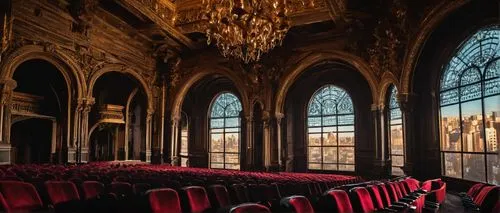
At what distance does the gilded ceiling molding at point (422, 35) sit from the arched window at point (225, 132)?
8998 mm

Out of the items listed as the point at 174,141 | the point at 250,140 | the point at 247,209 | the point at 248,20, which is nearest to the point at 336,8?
the point at 248,20

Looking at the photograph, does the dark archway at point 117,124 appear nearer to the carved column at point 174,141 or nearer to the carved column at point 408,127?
the carved column at point 174,141

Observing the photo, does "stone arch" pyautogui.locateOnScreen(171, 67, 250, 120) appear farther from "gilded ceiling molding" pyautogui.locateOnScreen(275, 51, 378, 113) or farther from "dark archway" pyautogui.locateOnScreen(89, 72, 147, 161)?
"gilded ceiling molding" pyautogui.locateOnScreen(275, 51, 378, 113)

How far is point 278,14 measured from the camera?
8375mm

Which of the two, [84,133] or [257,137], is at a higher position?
[84,133]

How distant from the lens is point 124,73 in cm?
1355

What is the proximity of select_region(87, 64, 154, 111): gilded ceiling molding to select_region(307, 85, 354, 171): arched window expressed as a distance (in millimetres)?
7182

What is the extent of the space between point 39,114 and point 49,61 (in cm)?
265

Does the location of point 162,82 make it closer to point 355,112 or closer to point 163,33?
point 163,33

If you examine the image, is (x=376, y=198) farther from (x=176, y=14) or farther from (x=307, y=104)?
(x=307, y=104)

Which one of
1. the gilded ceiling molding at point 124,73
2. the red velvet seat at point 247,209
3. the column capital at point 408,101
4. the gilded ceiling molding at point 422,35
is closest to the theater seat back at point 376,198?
the red velvet seat at point 247,209

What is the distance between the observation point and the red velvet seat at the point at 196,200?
3.44 m

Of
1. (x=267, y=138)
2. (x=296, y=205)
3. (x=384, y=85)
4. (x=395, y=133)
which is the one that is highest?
(x=384, y=85)

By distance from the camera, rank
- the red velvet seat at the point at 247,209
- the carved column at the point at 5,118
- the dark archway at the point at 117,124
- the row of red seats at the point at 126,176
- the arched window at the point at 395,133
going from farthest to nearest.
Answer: the dark archway at the point at 117,124, the arched window at the point at 395,133, the carved column at the point at 5,118, the row of red seats at the point at 126,176, the red velvet seat at the point at 247,209
